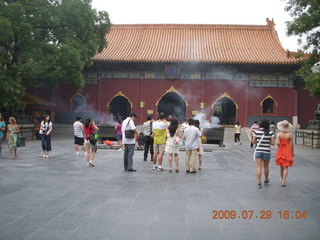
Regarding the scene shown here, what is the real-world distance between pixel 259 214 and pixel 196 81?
20272mm

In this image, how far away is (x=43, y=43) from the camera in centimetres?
1867

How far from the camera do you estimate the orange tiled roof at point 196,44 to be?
23.9m

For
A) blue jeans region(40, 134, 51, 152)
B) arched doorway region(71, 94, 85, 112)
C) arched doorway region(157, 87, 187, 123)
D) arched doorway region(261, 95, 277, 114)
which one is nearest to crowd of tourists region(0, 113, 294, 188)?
blue jeans region(40, 134, 51, 152)

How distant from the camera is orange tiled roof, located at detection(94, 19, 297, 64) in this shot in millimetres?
23859

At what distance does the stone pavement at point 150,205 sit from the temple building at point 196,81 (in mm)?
15931

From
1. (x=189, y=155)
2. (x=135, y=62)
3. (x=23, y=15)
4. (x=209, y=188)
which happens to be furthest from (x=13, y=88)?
(x=209, y=188)

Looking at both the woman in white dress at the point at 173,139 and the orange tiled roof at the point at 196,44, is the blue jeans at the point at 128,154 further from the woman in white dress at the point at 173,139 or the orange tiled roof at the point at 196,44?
the orange tiled roof at the point at 196,44

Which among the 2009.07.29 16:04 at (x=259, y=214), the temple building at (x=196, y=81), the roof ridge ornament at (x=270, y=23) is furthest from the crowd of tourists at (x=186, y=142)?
the roof ridge ornament at (x=270, y=23)

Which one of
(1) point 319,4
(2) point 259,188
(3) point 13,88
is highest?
(1) point 319,4

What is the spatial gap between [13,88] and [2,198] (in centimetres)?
1206

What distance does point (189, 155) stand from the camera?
345 inches

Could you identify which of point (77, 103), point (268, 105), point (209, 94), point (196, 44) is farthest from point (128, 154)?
point (268, 105)

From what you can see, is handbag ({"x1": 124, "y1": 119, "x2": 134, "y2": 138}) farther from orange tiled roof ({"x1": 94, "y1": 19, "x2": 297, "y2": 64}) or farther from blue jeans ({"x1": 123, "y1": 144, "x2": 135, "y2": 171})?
orange tiled roof ({"x1": 94, "y1": 19, "x2": 297, "y2": 64})

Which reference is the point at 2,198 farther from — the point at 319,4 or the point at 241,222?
the point at 319,4
